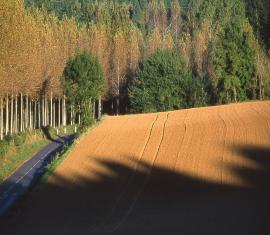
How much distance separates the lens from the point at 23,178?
113 ft

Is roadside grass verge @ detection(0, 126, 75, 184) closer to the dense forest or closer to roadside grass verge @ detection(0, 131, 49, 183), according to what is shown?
roadside grass verge @ detection(0, 131, 49, 183)

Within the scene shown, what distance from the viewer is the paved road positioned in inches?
1126

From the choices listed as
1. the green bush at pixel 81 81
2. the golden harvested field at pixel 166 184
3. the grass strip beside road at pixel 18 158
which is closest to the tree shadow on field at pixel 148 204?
the golden harvested field at pixel 166 184

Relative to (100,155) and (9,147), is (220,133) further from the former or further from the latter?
(9,147)

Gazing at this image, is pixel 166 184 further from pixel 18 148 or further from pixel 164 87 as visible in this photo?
pixel 164 87

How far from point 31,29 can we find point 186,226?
120ft

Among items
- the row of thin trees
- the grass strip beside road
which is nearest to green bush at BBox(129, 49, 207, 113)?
the row of thin trees

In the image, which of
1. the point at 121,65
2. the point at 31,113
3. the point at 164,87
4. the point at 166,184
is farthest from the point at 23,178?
the point at 121,65

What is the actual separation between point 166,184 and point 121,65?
163ft

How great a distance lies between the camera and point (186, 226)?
58.3ft

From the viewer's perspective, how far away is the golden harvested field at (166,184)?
61.7 feet

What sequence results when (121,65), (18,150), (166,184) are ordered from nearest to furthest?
(166,184) → (18,150) → (121,65)

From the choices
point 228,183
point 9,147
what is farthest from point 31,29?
point 228,183

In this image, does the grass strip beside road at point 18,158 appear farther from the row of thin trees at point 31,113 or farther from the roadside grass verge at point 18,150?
the row of thin trees at point 31,113
